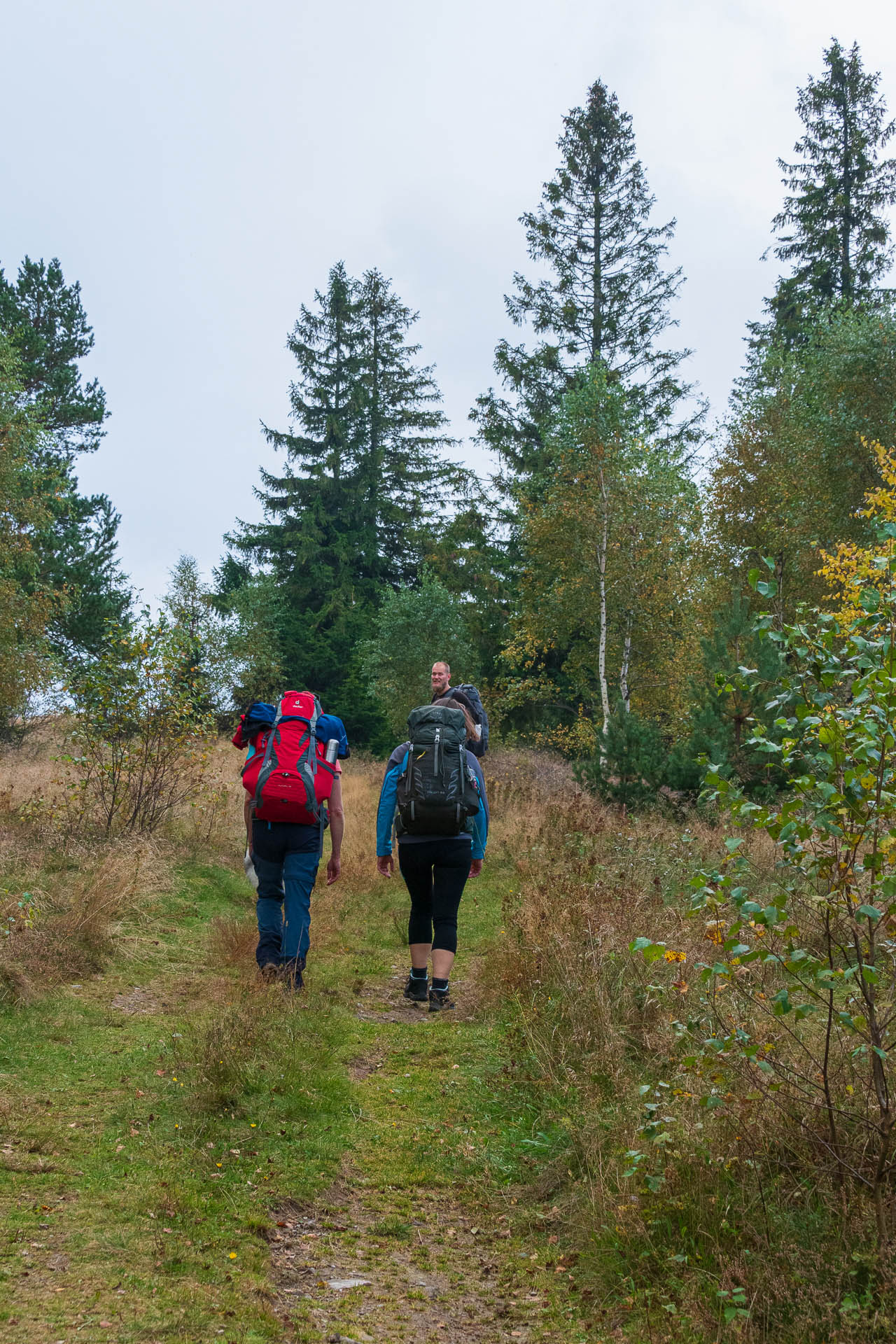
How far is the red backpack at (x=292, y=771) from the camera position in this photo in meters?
5.67

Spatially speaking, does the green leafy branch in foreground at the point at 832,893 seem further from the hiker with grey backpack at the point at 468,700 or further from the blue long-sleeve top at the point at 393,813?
the hiker with grey backpack at the point at 468,700

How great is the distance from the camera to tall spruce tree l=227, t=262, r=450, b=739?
41.5m

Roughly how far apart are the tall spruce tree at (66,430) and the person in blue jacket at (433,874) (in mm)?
22078

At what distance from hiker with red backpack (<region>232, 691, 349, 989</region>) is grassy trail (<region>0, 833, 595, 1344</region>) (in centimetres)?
41

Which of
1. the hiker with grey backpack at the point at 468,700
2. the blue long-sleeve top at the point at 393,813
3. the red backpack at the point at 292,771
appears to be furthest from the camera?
the hiker with grey backpack at the point at 468,700

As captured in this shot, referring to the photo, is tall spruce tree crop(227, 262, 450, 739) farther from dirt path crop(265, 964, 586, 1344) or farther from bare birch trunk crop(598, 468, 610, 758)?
dirt path crop(265, 964, 586, 1344)

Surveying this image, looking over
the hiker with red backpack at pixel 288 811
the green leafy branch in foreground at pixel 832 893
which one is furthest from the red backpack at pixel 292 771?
the green leafy branch in foreground at pixel 832 893

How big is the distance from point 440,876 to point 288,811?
106 centimetres

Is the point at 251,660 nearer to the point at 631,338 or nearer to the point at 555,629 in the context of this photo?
the point at 555,629

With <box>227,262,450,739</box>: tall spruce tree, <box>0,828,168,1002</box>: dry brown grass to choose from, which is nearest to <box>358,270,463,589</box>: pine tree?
<box>227,262,450,739</box>: tall spruce tree

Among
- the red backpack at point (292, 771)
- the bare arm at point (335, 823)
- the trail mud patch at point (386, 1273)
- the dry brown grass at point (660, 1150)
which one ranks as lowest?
the trail mud patch at point (386, 1273)

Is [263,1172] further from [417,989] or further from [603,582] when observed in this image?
[603,582]

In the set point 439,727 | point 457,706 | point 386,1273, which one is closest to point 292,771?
point 439,727

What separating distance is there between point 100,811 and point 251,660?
1048 inches
